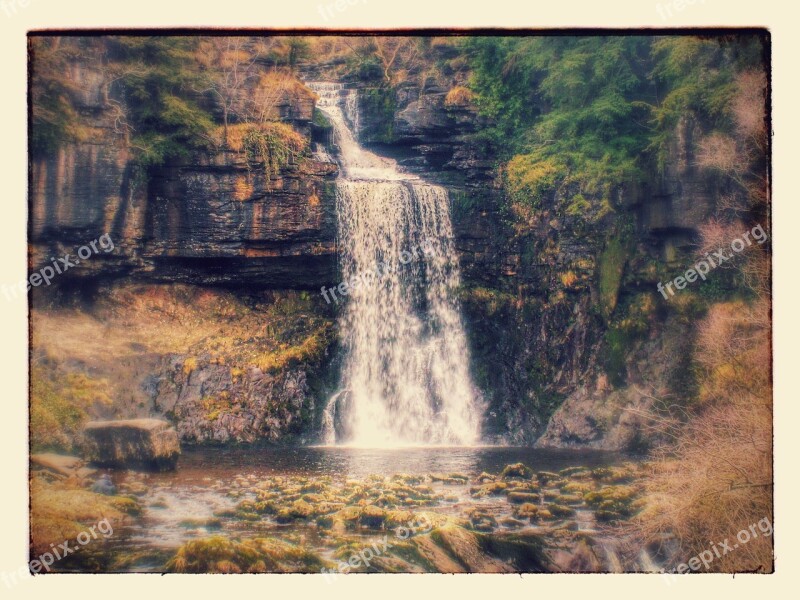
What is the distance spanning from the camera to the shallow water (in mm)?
12422

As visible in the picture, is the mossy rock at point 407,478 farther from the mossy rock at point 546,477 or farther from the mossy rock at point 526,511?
the mossy rock at point 546,477

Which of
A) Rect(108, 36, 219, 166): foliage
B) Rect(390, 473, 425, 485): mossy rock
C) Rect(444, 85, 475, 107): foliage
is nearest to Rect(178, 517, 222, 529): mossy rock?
Rect(390, 473, 425, 485): mossy rock

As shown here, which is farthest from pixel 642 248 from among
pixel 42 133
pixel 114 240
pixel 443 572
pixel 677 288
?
pixel 42 133

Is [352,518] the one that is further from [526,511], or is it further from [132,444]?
[132,444]

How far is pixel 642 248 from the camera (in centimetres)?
1505

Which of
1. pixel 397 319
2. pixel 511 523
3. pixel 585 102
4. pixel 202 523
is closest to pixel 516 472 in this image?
pixel 511 523

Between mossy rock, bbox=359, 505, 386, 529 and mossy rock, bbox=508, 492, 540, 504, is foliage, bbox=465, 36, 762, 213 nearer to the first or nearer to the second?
mossy rock, bbox=508, 492, 540, 504

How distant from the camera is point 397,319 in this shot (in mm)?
15922

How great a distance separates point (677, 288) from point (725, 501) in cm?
304

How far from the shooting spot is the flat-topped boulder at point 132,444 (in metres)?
13.0

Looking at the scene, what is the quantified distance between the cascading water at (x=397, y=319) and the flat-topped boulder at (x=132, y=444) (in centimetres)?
286

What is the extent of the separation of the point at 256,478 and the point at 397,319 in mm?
3558

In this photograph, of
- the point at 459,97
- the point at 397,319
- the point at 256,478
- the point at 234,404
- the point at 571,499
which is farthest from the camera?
the point at 459,97

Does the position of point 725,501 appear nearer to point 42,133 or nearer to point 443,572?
point 443,572
